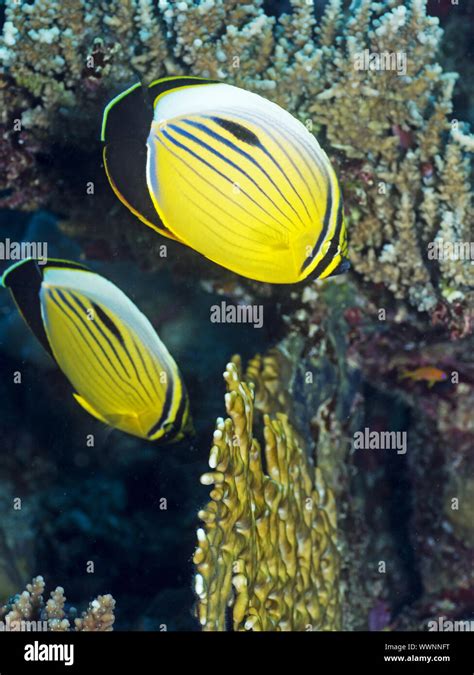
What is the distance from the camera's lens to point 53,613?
241 cm

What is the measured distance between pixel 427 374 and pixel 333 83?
5.30 feet

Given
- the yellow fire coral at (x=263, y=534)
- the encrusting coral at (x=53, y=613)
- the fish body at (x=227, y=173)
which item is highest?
the fish body at (x=227, y=173)

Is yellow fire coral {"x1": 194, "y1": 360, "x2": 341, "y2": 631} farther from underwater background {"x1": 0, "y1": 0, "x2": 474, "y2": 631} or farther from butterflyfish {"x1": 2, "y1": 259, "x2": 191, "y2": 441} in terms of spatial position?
butterflyfish {"x1": 2, "y1": 259, "x2": 191, "y2": 441}

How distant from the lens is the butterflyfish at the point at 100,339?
6.57 ft

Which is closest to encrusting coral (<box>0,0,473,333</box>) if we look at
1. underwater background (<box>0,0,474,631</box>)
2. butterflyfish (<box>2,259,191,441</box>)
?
underwater background (<box>0,0,474,631</box>)

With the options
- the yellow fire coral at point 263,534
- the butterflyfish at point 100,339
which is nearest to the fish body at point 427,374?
the yellow fire coral at point 263,534

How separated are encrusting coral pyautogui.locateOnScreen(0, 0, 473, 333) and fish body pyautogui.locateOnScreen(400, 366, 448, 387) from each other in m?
0.41

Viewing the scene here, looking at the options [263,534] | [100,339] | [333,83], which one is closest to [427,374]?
[263,534]

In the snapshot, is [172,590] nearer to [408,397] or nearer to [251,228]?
[408,397]

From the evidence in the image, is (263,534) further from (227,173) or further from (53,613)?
(227,173)

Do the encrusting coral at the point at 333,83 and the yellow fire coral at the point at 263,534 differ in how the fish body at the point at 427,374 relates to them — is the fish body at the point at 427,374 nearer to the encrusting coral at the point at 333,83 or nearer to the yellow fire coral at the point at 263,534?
the encrusting coral at the point at 333,83

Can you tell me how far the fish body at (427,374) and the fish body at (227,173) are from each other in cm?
186

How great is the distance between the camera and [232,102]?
1.72 metres
